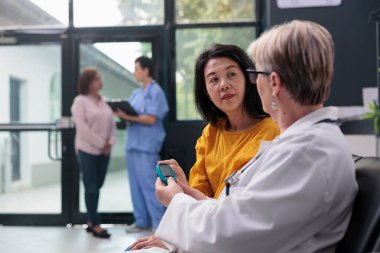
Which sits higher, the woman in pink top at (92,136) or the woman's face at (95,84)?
the woman's face at (95,84)

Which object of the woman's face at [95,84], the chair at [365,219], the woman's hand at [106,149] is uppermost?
the woman's face at [95,84]

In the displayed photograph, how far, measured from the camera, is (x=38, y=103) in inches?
171

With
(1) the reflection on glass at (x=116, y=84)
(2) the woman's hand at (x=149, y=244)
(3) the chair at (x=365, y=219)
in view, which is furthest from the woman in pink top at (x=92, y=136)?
(3) the chair at (x=365, y=219)

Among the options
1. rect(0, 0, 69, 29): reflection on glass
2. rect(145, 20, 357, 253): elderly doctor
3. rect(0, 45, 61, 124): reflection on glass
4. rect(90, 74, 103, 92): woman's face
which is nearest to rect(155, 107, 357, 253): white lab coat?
rect(145, 20, 357, 253): elderly doctor

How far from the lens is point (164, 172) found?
3.92 feet

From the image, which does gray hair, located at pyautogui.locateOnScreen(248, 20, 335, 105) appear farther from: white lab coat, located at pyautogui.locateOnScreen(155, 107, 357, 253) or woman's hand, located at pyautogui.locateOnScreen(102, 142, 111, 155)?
woman's hand, located at pyautogui.locateOnScreen(102, 142, 111, 155)

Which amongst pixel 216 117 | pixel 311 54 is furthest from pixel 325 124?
pixel 216 117

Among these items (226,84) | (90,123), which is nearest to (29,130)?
(90,123)

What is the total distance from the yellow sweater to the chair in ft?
1.45

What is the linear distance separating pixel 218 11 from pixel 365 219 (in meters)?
3.58

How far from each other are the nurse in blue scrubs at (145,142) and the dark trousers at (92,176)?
235 mm

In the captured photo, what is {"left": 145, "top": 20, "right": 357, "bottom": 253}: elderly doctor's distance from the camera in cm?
84

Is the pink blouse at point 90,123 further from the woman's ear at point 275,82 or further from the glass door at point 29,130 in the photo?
the woman's ear at point 275,82

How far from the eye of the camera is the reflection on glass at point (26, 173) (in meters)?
4.29
